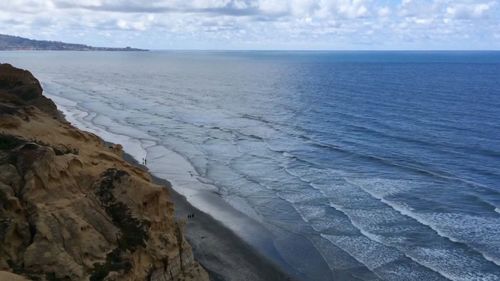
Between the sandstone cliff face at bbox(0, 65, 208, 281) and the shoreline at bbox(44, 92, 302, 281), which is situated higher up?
the sandstone cliff face at bbox(0, 65, 208, 281)

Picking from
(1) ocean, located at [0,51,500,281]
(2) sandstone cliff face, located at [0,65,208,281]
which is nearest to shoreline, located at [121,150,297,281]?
(1) ocean, located at [0,51,500,281]

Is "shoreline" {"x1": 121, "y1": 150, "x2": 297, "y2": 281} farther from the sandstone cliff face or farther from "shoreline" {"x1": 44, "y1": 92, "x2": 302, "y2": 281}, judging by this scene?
the sandstone cliff face

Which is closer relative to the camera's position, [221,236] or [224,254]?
[224,254]

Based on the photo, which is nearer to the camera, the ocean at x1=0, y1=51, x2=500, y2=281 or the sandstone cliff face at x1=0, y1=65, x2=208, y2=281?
the sandstone cliff face at x1=0, y1=65, x2=208, y2=281

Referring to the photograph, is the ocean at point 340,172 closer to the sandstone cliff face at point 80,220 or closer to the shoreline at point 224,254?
the shoreline at point 224,254

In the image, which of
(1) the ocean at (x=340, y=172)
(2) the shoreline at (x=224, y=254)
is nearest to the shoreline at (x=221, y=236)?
(2) the shoreline at (x=224, y=254)

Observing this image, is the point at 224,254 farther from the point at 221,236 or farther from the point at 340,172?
the point at 340,172

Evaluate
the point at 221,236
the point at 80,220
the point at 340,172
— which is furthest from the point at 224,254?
the point at 340,172
